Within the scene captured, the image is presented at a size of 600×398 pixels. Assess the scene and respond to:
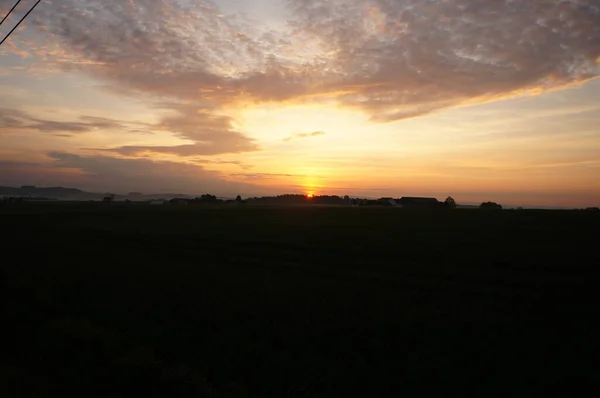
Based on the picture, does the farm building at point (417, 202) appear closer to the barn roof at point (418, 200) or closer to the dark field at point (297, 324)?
the barn roof at point (418, 200)

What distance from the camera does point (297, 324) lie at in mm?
14094

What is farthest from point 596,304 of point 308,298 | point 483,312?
point 308,298

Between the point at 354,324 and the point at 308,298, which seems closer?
the point at 354,324

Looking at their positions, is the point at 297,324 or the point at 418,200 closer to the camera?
the point at 297,324

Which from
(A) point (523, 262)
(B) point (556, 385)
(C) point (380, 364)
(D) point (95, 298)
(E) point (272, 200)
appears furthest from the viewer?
(E) point (272, 200)

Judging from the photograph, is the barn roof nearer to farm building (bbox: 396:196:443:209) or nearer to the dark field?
farm building (bbox: 396:196:443:209)

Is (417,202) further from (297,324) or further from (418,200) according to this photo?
(297,324)

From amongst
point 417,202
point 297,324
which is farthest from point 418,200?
point 297,324

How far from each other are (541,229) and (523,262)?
860 inches

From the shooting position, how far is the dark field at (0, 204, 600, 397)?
980 cm

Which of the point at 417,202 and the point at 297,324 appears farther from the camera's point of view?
the point at 417,202

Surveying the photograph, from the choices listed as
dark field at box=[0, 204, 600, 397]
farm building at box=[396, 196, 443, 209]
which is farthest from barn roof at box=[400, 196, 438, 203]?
dark field at box=[0, 204, 600, 397]

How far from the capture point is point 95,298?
16812mm

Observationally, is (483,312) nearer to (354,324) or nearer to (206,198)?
(354,324)
